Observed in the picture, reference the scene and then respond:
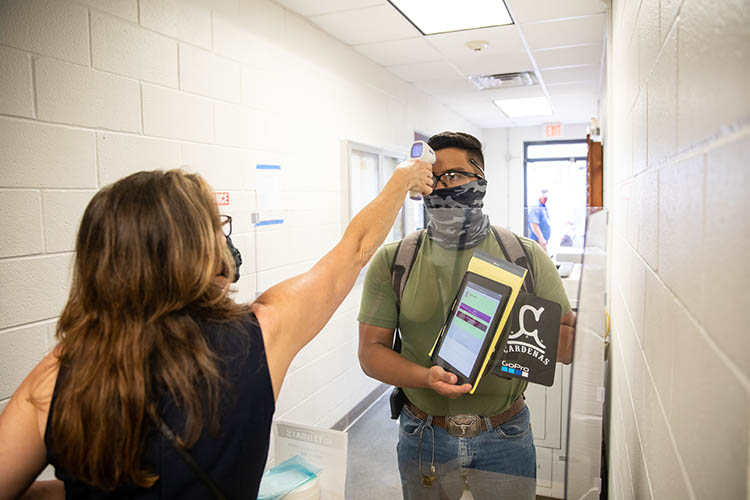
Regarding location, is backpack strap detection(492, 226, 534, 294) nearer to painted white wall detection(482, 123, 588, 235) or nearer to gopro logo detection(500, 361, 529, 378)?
painted white wall detection(482, 123, 588, 235)

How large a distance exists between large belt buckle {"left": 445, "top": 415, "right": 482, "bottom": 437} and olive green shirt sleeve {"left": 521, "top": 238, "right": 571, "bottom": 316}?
0.29 m

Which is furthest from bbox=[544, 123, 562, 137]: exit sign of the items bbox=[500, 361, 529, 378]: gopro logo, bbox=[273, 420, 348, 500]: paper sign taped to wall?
bbox=[273, 420, 348, 500]: paper sign taped to wall

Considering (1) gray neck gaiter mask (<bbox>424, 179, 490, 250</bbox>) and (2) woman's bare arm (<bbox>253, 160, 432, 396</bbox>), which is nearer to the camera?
(2) woman's bare arm (<bbox>253, 160, 432, 396</bbox>)

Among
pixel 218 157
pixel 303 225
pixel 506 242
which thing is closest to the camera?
pixel 506 242

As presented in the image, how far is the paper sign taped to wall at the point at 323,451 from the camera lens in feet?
3.90

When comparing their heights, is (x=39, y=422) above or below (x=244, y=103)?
below

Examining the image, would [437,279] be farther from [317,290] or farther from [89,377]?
[89,377]

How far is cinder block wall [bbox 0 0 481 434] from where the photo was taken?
1.42 meters

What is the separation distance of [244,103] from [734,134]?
217cm

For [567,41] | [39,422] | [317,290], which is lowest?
[39,422]

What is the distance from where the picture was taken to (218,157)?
214 centimetres

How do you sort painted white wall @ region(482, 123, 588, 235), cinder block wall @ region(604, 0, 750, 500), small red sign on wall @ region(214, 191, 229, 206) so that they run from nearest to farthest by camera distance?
cinder block wall @ region(604, 0, 750, 500) < painted white wall @ region(482, 123, 588, 235) < small red sign on wall @ region(214, 191, 229, 206)

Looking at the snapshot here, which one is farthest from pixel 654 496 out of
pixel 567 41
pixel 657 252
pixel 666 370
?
pixel 567 41

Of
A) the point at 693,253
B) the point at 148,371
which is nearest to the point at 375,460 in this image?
the point at 148,371
